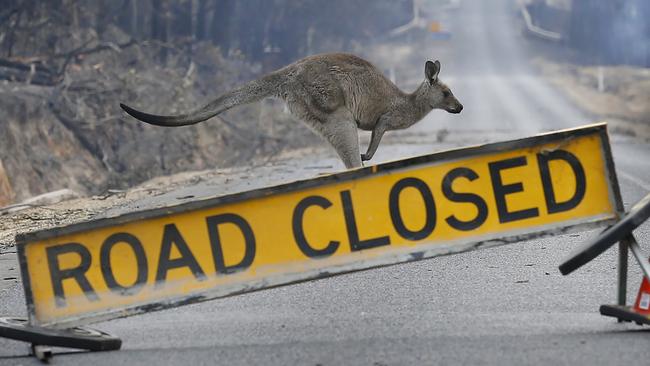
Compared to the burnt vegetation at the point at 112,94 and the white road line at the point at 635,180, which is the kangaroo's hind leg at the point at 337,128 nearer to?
the white road line at the point at 635,180

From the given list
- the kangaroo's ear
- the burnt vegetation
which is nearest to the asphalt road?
the kangaroo's ear

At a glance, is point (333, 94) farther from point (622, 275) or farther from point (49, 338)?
point (49, 338)

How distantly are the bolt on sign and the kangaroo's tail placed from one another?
7.27 ft

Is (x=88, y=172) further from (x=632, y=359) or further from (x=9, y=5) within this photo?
(x=632, y=359)

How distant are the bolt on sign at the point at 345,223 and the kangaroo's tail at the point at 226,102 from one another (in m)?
2.22

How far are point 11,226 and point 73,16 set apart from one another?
15.1m

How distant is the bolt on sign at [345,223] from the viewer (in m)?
6.32

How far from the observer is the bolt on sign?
6.32m

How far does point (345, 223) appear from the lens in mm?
6379

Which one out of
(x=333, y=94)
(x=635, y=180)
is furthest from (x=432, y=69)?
(x=635, y=180)

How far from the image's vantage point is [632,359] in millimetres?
5508

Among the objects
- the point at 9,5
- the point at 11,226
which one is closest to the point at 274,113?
the point at 9,5

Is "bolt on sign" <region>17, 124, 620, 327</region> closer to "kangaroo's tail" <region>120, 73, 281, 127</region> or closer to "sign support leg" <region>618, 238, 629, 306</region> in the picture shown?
"sign support leg" <region>618, 238, 629, 306</region>

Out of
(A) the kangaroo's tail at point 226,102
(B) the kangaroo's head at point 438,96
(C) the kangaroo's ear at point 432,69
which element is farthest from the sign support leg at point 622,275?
(B) the kangaroo's head at point 438,96
